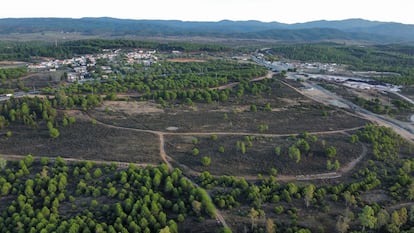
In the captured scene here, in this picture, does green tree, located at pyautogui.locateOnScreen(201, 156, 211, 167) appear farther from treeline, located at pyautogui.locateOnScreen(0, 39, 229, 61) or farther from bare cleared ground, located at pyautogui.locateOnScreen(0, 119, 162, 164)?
treeline, located at pyautogui.locateOnScreen(0, 39, 229, 61)

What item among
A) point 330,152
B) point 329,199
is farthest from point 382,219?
point 330,152

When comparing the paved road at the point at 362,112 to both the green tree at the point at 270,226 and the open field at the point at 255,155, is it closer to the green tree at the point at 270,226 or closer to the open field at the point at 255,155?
the open field at the point at 255,155

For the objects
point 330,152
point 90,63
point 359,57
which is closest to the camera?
point 330,152

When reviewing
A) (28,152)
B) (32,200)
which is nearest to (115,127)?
(28,152)

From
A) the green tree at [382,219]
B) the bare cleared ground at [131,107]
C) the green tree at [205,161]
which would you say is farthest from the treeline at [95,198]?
the bare cleared ground at [131,107]

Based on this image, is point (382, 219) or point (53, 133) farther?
point (53, 133)

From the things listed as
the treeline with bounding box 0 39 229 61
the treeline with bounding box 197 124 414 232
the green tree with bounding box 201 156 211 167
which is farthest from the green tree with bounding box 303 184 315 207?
the treeline with bounding box 0 39 229 61

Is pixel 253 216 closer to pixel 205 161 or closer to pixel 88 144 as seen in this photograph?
pixel 205 161
